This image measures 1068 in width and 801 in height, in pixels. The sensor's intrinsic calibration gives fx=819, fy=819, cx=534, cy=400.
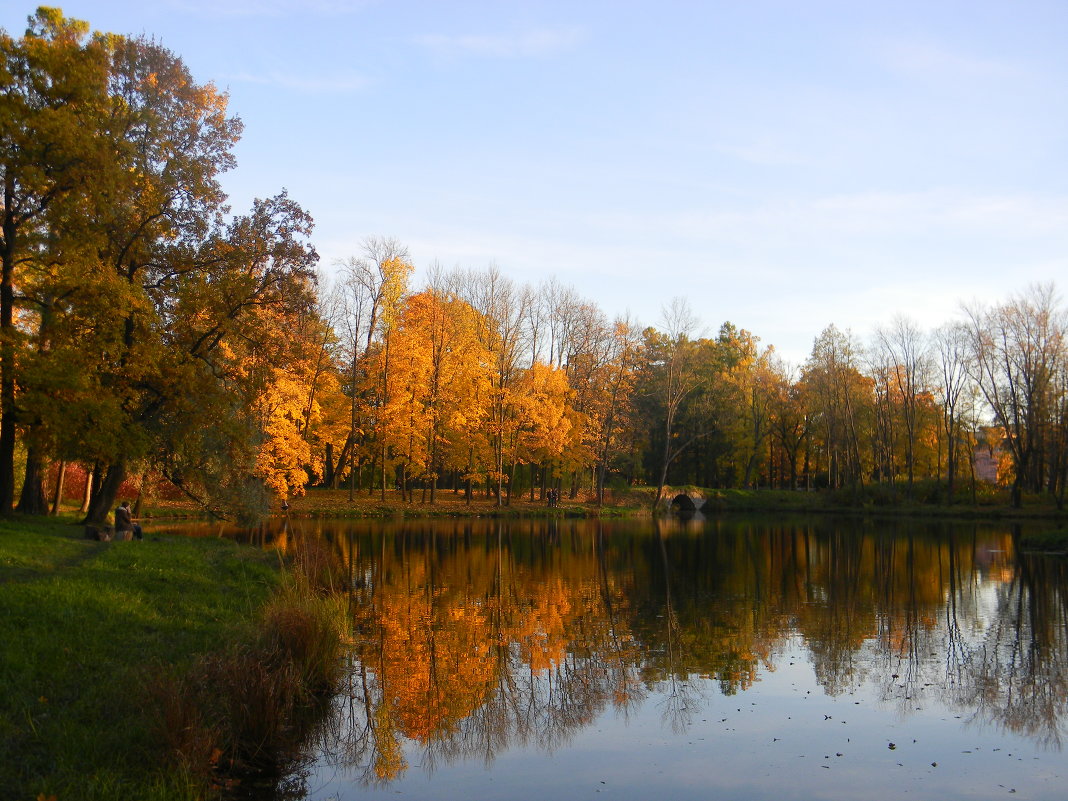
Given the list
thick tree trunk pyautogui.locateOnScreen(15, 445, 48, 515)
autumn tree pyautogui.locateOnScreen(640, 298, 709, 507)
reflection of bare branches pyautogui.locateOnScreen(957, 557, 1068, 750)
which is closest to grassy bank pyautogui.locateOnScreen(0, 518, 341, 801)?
thick tree trunk pyautogui.locateOnScreen(15, 445, 48, 515)

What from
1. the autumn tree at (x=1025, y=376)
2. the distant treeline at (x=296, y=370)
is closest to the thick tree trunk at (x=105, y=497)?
the distant treeline at (x=296, y=370)

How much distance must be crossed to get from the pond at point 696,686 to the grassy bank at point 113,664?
1437mm

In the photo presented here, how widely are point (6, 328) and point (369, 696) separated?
1418 cm

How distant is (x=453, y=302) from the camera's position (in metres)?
51.5

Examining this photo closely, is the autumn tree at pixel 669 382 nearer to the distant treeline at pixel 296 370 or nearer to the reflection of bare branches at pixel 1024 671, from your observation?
the distant treeline at pixel 296 370

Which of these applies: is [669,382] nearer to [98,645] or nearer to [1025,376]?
[1025,376]

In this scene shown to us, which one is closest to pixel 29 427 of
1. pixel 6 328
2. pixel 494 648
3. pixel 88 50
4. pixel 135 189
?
pixel 6 328

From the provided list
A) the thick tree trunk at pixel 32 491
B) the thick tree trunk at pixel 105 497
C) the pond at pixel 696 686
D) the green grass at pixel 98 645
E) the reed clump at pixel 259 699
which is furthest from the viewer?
the thick tree trunk at pixel 32 491

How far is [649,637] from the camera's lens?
1480 centimetres

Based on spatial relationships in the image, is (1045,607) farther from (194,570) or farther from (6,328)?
(6,328)

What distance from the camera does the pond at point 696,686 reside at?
841cm

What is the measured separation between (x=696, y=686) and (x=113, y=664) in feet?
24.7

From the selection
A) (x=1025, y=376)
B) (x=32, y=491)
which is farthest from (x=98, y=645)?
(x=1025, y=376)

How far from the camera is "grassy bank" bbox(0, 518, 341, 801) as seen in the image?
688 cm
